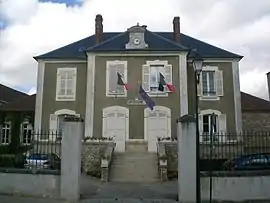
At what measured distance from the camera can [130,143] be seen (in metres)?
22.5

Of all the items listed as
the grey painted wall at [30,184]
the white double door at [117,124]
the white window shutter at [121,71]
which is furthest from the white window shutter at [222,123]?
the grey painted wall at [30,184]

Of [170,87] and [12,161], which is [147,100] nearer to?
[170,87]

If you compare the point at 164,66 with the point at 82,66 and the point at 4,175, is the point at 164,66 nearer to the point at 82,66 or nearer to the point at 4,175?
the point at 82,66

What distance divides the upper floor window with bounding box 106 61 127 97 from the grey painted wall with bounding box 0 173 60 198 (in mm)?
12535

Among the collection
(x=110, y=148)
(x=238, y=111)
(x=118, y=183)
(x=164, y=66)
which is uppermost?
(x=164, y=66)

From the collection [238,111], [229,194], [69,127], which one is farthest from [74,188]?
[238,111]

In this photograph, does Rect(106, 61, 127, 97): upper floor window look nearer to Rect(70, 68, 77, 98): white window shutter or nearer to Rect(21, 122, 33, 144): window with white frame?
Rect(70, 68, 77, 98): white window shutter

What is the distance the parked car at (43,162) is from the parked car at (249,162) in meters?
6.44

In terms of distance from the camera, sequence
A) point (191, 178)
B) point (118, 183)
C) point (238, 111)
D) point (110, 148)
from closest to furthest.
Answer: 1. point (191, 178)
2. point (118, 183)
3. point (110, 148)
4. point (238, 111)

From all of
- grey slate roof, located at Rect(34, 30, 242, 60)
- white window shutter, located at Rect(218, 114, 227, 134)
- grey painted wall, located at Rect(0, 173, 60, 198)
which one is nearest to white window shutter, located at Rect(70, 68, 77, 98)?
grey slate roof, located at Rect(34, 30, 242, 60)

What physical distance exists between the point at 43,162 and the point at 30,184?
63.1 inches

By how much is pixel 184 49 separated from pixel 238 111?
5.56 metres

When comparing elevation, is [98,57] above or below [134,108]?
above

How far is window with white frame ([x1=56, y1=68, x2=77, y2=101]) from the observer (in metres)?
25.0
